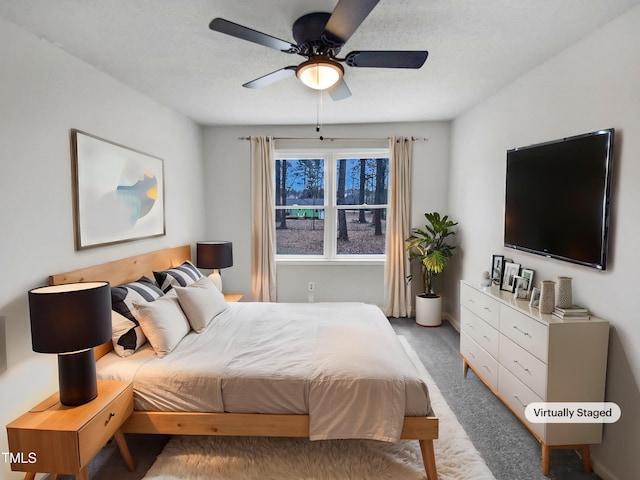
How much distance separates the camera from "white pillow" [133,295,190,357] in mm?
2402

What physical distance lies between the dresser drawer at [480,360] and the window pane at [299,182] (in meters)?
2.64

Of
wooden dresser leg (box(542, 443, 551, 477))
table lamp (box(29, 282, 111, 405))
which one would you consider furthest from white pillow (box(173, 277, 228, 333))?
wooden dresser leg (box(542, 443, 551, 477))

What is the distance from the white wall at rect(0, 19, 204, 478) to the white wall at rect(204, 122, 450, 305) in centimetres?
200

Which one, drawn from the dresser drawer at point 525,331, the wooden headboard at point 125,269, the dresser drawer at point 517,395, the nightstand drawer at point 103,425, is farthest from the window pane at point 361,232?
the nightstand drawer at point 103,425

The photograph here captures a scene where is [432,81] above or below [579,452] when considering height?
above

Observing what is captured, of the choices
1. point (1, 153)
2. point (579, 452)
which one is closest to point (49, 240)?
point (1, 153)

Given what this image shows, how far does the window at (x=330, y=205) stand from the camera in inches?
195

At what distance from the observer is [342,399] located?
2.06 meters

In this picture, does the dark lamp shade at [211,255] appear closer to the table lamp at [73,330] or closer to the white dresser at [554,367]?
the table lamp at [73,330]

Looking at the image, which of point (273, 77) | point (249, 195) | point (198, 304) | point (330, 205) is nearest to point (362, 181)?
point (330, 205)

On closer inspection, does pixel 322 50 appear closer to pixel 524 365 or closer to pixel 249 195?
pixel 524 365

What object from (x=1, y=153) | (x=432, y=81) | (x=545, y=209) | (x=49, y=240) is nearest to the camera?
(x=1, y=153)

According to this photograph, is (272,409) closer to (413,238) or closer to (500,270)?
(500,270)

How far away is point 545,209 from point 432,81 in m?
1.41
